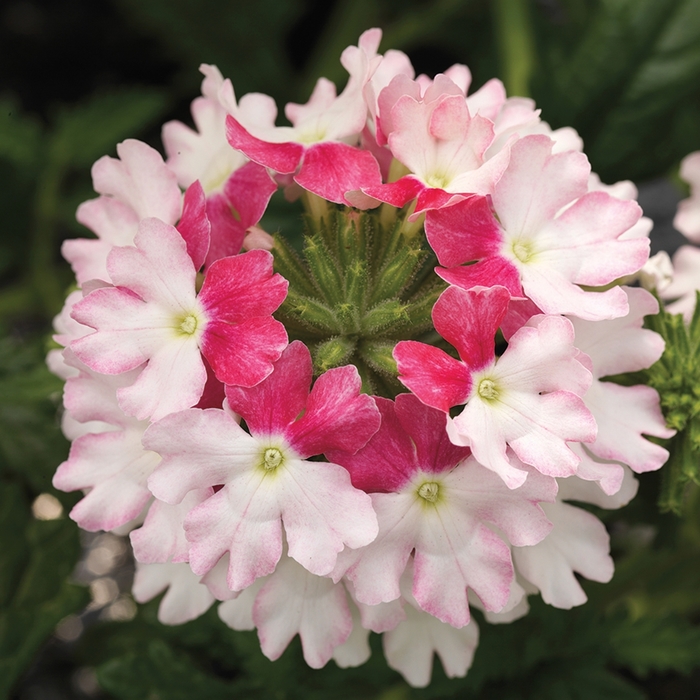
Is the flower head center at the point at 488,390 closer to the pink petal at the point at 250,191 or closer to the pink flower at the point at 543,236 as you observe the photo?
the pink flower at the point at 543,236

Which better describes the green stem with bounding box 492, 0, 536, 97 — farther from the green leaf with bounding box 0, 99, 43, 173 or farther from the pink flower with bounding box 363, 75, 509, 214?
the green leaf with bounding box 0, 99, 43, 173

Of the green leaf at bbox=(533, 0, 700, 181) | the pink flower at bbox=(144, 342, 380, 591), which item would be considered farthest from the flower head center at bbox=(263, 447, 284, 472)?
the green leaf at bbox=(533, 0, 700, 181)

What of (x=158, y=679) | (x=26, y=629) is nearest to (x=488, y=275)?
(x=158, y=679)

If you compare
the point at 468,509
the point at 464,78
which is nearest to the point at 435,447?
the point at 468,509

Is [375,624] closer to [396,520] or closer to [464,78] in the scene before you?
[396,520]

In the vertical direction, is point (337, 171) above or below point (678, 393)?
above

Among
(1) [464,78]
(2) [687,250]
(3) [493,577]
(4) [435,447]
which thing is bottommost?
(3) [493,577]

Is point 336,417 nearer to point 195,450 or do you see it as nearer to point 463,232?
point 195,450

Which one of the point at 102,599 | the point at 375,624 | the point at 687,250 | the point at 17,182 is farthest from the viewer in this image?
the point at 17,182
